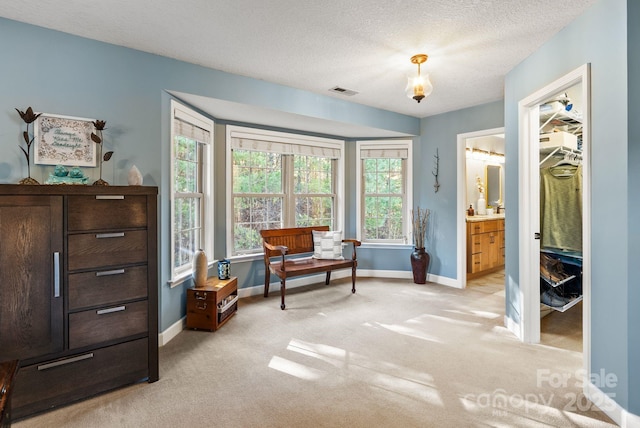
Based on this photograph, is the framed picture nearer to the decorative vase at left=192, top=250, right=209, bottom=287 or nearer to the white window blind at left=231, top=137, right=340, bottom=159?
the decorative vase at left=192, top=250, right=209, bottom=287

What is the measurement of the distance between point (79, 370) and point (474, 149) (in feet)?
20.1

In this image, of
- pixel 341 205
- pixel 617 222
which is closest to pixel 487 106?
pixel 341 205

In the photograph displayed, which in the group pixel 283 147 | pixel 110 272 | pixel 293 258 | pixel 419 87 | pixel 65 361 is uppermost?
pixel 419 87

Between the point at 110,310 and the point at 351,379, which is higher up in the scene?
the point at 110,310

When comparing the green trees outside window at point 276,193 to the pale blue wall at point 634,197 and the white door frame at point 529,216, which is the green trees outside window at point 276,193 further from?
the pale blue wall at point 634,197

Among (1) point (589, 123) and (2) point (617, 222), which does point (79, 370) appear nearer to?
(2) point (617, 222)

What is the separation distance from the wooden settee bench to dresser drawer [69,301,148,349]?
68.2 inches

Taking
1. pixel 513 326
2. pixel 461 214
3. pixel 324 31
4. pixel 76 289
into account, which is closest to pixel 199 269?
pixel 76 289

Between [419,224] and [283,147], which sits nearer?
[283,147]

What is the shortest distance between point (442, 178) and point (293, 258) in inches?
96.4

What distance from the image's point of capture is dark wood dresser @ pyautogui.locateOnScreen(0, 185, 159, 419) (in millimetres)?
1909

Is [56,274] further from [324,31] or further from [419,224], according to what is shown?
[419,224]

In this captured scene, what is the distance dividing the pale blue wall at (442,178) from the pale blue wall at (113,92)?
8.78ft

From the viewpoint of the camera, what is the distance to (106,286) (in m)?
2.14
